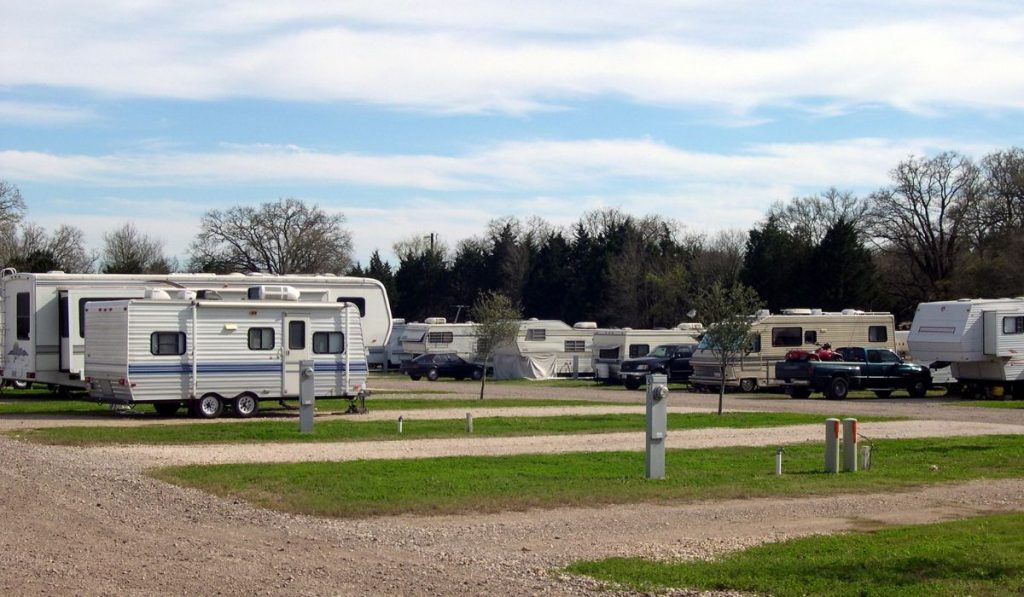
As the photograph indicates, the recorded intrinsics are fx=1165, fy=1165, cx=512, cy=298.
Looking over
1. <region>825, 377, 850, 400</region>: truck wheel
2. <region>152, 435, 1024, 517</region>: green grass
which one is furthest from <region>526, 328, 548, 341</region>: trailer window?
<region>152, 435, 1024, 517</region>: green grass

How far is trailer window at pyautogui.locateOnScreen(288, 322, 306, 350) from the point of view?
26.9 meters

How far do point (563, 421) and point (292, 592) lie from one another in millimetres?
17374

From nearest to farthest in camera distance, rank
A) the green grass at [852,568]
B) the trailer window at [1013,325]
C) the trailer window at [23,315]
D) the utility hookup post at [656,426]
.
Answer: the green grass at [852,568] < the utility hookup post at [656,426] < the trailer window at [23,315] < the trailer window at [1013,325]

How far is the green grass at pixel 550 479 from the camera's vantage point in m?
13.3

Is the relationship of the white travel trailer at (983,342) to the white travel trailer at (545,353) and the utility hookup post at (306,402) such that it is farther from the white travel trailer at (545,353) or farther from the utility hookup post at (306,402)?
the utility hookup post at (306,402)

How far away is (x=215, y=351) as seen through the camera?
2594 centimetres

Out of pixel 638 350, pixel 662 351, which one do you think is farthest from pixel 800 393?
pixel 638 350

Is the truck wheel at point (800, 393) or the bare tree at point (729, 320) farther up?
the bare tree at point (729, 320)

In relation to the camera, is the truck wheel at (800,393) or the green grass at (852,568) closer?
the green grass at (852,568)

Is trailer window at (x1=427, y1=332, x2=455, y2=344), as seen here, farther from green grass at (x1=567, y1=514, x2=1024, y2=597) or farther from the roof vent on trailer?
green grass at (x1=567, y1=514, x2=1024, y2=597)

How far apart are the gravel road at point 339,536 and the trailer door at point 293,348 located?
33.9 feet

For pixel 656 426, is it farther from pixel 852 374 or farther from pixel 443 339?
pixel 443 339

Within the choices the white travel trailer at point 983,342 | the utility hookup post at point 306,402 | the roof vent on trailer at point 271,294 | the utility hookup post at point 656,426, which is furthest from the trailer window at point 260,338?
the white travel trailer at point 983,342

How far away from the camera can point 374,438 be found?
21594 mm
